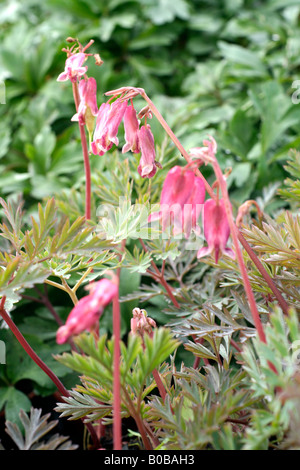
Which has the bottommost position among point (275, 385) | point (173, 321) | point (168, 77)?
point (168, 77)

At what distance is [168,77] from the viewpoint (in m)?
2.48

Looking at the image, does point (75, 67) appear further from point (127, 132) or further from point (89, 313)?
point (89, 313)

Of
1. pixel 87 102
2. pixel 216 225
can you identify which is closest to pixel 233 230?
pixel 216 225

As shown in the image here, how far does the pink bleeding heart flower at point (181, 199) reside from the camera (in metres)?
0.65

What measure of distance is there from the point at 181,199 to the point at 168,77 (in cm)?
199

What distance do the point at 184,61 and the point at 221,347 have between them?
6.68ft

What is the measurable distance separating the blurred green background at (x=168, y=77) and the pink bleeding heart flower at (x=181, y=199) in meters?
0.86

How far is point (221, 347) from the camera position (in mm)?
809

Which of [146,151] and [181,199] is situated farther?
[146,151]

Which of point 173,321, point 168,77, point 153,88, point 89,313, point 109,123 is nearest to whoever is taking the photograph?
point 89,313

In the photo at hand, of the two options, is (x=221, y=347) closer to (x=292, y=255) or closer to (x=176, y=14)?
(x=292, y=255)

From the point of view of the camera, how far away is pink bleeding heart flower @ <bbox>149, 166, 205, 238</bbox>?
653 mm

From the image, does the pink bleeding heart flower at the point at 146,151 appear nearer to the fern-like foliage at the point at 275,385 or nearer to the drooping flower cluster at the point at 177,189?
the drooping flower cluster at the point at 177,189
